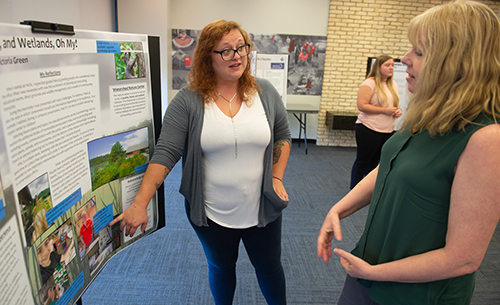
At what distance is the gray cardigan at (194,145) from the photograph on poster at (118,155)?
0.06m

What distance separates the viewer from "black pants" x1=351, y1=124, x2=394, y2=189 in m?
3.12

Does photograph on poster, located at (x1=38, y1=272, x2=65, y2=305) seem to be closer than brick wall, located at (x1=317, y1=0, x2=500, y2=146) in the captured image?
Yes

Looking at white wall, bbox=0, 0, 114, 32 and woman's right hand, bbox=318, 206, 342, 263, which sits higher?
white wall, bbox=0, 0, 114, 32

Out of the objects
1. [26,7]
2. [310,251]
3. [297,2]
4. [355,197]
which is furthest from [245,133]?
[297,2]

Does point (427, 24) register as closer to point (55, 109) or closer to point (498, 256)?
point (55, 109)

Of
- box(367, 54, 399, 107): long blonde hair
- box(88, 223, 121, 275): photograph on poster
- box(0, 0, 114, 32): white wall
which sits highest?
box(0, 0, 114, 32): white wall

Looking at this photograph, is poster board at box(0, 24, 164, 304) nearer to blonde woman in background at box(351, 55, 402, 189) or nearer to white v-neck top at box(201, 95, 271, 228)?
white v-neck top at box(201, 95, 271, 228)

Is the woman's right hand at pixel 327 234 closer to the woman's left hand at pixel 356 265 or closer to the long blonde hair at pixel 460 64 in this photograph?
the woman's left hand at pixel 356 265

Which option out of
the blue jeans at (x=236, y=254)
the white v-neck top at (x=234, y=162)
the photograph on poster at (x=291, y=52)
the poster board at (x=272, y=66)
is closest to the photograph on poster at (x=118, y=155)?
the white v-neck top at (x=234, y=162)

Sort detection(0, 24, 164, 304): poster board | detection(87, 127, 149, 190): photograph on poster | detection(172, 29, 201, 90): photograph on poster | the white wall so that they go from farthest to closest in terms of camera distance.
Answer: detection(172, 29, 201, 90): photograph on poster → the white wall → detection(87, 127, 149, 190): photograph on poster → detection(0, 24, 164, 304): poster board

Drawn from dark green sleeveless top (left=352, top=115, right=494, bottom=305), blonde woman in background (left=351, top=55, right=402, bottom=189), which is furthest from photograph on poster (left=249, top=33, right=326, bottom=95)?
dark green sleeveless top (left=352, top=115, right=494, bottom=305)

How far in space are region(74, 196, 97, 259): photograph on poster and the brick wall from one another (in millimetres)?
5693

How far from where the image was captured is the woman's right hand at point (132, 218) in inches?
46.8

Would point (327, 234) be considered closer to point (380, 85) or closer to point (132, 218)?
point (132, 218)
